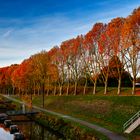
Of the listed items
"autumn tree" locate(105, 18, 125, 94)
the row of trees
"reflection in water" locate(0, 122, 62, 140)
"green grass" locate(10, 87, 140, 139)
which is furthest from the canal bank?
"autumn tree" locate(105, 18, 125, 94)

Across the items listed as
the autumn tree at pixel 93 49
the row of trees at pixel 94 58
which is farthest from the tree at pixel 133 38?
the autumn tree at pixel 93 49

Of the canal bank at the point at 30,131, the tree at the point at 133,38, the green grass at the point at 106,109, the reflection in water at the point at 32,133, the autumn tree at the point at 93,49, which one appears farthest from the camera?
the autumn tree at the point at 93,49

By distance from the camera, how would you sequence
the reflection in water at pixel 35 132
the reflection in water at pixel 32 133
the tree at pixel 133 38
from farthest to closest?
the tree at pixel 133 38
the reflection in water at pixel 32 133
the reflection in water at pixel 35 132

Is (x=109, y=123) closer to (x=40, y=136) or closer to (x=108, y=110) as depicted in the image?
(x=108, y=110)

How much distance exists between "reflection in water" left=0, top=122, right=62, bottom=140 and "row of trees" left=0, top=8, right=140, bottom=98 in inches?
827

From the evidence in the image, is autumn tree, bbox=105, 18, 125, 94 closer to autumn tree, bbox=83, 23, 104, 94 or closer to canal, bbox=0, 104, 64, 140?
autumn tree, bbox=83, 23, 104, 94

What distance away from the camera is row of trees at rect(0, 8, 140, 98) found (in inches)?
2680

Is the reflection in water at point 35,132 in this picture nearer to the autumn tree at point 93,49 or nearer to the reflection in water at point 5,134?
the reflection in water at point 5,134

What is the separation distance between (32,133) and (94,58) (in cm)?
3521

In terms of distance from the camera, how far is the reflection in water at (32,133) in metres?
51.7

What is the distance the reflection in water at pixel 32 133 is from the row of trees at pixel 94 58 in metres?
21.0

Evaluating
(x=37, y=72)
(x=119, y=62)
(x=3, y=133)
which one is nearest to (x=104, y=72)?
(x=119, y=62)

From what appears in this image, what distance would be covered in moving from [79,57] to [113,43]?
65.7 ft

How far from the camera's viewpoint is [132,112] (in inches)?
2130
